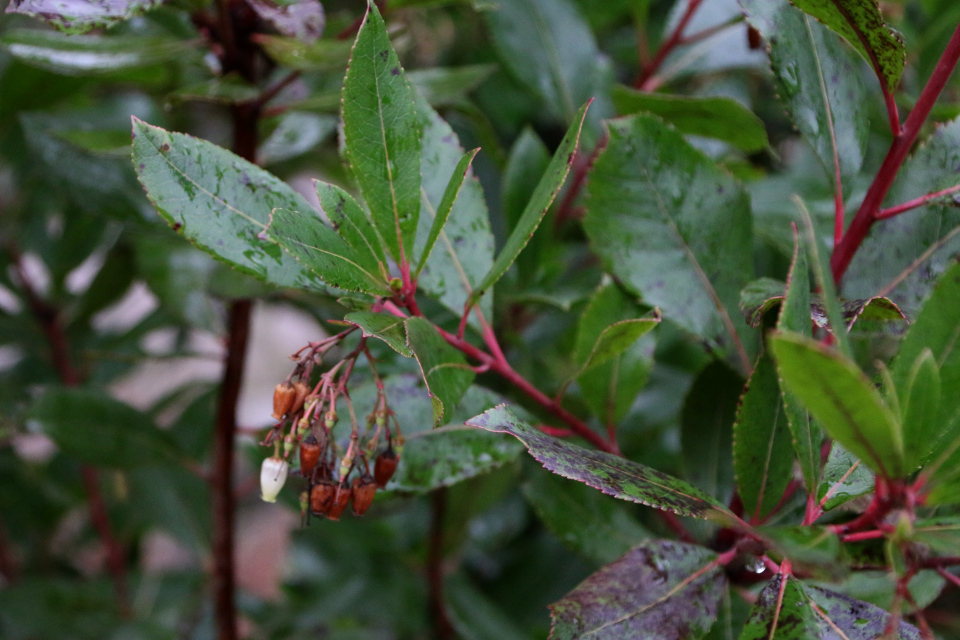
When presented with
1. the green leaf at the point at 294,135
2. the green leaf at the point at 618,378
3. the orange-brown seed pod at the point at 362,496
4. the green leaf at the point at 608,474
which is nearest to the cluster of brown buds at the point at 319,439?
the orange-brown seed pod at the point at 362,496

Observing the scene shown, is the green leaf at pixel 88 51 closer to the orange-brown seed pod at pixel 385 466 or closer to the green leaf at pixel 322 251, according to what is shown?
the green leaf at pixel 322 251

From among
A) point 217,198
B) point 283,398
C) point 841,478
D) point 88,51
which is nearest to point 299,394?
point 283,398

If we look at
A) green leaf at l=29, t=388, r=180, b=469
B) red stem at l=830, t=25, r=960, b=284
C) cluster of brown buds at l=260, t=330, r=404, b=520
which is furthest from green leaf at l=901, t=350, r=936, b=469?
green leaf at l=29, t=388, r=180, b=469

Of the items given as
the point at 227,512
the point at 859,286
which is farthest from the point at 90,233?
the point at 859,286

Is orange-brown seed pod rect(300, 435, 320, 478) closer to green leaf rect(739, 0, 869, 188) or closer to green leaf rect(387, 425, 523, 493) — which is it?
green leaf rect(387, 425, 523, 493)

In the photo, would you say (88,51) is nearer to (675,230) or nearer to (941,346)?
(675,230)

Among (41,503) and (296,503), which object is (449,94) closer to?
(296,503)
